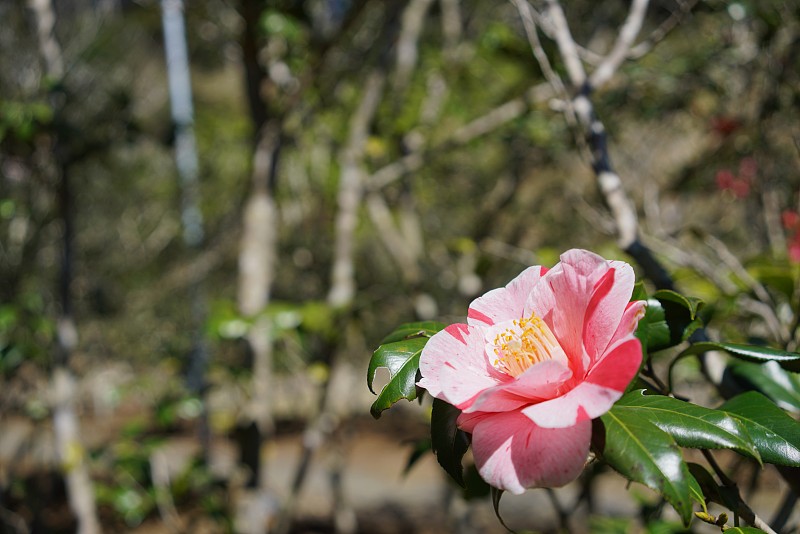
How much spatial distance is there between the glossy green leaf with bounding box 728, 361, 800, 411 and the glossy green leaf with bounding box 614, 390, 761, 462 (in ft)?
0.94

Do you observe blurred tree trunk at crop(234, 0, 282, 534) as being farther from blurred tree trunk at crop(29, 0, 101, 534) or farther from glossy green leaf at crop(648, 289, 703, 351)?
glossy green leaf at crop(648, 289, 703, 351)

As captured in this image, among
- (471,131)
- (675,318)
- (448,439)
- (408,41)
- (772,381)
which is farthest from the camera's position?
(408,41)

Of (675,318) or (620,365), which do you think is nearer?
(620,365)

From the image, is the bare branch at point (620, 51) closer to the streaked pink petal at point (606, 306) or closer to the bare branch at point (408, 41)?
the streaked pink petal at point (606, 306)

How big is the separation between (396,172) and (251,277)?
0.73 m

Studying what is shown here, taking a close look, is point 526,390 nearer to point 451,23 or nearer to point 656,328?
point 656,328

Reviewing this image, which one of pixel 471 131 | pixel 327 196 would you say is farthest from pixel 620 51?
pixel 327 196

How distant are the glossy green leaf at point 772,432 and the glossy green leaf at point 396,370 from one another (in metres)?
0.33

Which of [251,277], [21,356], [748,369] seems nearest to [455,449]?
[748,369]

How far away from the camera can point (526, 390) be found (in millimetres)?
583

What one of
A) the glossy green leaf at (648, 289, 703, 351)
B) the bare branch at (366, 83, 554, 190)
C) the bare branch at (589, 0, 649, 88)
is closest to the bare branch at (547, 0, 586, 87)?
the bare branch at (589, 0, 649, 88)

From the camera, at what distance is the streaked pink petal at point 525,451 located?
0.55m

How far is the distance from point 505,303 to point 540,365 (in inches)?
5.7

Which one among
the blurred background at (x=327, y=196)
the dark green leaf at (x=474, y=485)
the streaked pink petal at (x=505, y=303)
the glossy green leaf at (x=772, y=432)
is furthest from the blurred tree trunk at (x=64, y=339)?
the glossy green leaf at (x=772, y=432)
